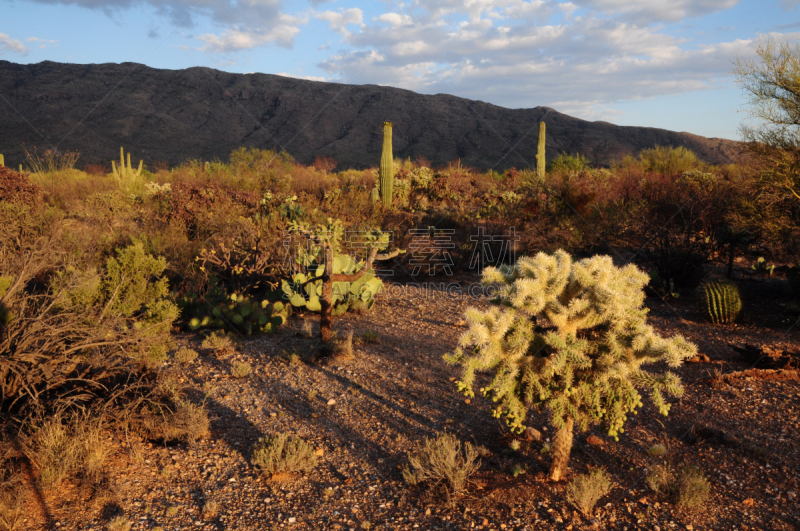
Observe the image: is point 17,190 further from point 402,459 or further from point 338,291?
point 402,459

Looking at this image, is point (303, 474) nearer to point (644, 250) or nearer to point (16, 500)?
point (16, 500)

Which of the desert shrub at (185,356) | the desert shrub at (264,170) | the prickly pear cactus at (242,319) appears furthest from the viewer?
the desert shrub at (264,170)

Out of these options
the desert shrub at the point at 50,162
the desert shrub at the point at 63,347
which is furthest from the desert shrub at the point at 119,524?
the desert shrub at the point at 50,162

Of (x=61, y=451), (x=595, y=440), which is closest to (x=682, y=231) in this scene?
(x=595, y=440)

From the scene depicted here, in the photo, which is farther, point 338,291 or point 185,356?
point 338,291

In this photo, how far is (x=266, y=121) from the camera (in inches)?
2240

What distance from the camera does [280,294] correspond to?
730cm

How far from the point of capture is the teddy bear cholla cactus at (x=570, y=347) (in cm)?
282

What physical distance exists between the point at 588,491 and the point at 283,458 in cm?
194

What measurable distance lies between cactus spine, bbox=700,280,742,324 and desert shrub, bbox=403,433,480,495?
201 inches

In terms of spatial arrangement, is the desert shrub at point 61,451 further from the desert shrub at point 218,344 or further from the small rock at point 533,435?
the small rock at point 533,435

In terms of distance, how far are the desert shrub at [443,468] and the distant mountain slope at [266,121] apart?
38.6 meters

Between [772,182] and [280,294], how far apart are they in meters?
7.95

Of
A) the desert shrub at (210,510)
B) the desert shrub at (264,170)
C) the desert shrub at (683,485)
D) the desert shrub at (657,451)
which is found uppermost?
the desert shrub at (264,170)
